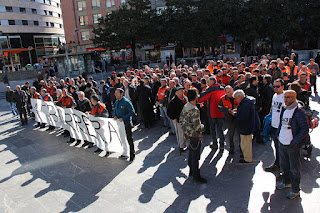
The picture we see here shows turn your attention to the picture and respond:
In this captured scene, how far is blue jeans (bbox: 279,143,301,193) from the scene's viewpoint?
445cm

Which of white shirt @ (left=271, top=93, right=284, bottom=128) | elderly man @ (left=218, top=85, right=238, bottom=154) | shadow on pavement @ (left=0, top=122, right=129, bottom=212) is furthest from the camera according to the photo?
elderly man @ (left=218, top=85, right=238, bottom=154)

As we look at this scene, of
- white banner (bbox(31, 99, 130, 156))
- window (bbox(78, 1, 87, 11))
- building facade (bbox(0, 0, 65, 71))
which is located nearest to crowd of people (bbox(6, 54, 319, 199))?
white banner (bbox(31, 99, 130, 156))

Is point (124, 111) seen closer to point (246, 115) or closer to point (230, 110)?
point (230, 110)

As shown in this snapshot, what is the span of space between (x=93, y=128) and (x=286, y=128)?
212 inches

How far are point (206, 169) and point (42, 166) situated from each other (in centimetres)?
458

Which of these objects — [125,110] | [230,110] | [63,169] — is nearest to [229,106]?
[230,110]

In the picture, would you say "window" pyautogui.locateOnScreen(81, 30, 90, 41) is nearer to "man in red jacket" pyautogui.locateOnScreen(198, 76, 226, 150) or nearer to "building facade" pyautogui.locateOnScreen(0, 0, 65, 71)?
"building facade" pyautogui.locateOnScreen(0, 0, 65, 71)

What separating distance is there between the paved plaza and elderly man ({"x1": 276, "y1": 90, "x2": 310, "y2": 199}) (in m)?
0.45

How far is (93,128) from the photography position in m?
7.80

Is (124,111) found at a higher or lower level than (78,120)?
higher

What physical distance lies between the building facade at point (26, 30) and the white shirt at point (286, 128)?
1838 inches

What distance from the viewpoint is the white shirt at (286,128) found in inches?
174

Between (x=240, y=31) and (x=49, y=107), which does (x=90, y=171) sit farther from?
(x=240, y=31)

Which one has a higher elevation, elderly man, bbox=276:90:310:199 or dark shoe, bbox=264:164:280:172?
elderly man, bbox=276:90:310:199
